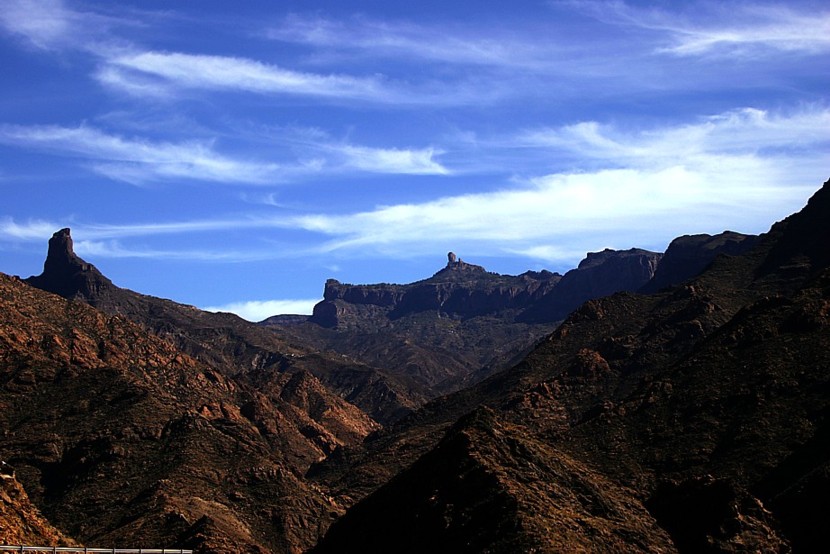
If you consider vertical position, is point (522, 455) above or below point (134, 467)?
above

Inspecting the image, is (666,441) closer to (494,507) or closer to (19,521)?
Answer: (494,507)

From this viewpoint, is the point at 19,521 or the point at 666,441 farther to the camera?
the point at 666,441

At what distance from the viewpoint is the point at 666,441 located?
113562 millimetres

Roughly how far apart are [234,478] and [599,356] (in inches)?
2417

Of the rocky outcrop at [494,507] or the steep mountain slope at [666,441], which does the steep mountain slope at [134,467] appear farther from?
the rocky outcrop at [494,507]

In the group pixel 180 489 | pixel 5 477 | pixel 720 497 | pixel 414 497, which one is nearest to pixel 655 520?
pixel 720 497

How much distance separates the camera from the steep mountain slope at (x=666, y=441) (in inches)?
2803

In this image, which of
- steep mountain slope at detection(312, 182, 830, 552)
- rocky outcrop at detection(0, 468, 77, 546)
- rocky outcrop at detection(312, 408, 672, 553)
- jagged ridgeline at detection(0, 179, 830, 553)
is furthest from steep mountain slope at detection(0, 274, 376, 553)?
rocky outcrop at detection(0, 468, 77, 546)

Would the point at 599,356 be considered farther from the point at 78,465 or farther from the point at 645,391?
the point at 78,465

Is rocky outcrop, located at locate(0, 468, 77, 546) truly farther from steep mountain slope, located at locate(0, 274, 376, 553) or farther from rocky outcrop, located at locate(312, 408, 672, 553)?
steep mountain slope, located at locate(0, 274, 376, 553)

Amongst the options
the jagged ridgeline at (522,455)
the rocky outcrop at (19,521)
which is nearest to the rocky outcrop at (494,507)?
the jagged ridgeline at (522,455)

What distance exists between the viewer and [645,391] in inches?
5108

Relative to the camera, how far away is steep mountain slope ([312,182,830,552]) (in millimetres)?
71188

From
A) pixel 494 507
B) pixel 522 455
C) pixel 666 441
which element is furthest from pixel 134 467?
pixel 494 507
